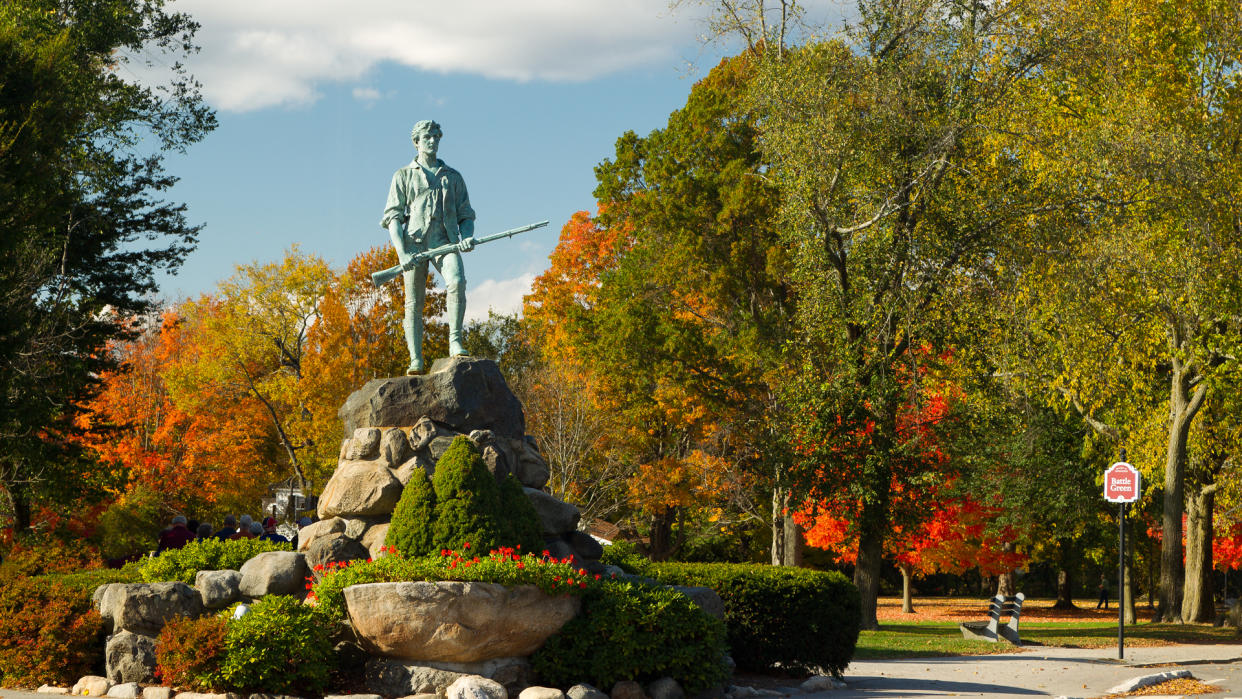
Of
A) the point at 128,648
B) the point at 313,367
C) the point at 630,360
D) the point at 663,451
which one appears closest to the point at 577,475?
the point at 663,451

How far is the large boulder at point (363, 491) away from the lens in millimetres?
11656

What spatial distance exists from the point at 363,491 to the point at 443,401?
127cm

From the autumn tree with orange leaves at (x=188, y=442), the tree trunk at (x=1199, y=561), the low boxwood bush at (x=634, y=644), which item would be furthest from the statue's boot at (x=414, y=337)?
the autumn tree with orange leaves at (x=188, y=442)

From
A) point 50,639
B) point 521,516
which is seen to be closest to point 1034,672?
point 521,516

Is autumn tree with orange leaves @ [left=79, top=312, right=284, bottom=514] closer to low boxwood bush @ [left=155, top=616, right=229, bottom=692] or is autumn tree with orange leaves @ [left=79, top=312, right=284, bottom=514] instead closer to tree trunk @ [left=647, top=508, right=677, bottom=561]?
tree trunk @ [left=647, top=508, right=677, bottom=561]

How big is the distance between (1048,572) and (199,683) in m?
47.9

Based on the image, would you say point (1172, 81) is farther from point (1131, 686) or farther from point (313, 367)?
point (313, 367)

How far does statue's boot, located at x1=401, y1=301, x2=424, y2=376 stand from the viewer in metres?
13.4

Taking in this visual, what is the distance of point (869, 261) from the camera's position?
1998 cm

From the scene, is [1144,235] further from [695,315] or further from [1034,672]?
[1034,672]

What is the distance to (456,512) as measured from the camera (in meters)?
Result: 11.1

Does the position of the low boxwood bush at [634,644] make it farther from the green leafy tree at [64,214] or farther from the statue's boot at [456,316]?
the green leafy tree at [64,214]

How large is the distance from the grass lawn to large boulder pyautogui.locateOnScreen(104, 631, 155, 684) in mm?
10007

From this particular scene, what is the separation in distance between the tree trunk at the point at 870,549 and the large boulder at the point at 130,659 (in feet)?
44.3
